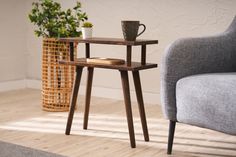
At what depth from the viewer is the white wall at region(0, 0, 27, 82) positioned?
3.34m

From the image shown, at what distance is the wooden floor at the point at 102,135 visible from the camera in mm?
1863

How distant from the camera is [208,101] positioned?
160 cm

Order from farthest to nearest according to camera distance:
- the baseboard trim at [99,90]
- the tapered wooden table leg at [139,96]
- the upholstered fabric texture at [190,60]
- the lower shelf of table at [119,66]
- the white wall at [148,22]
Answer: the baseboard trim at [99,90] < the white wall at [148,22] < the tapered wooden table leg at [139,96] < the lower shelf of table at [119,66] < the upholstered fabric texture at [190,60]

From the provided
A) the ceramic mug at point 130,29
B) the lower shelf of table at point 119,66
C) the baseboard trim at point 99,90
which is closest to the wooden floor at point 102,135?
the baseboard trim at point 99,90

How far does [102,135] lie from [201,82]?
26.7 inches

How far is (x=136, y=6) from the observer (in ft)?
9.67

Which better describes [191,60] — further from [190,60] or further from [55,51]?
[55,51]

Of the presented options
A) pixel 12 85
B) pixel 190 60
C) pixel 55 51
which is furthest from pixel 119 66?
pixel 12 85

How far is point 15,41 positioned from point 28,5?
0.32 m

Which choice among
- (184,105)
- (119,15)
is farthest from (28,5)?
(184,105)

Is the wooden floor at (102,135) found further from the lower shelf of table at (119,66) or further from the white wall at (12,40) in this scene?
the white wall at (12,40)

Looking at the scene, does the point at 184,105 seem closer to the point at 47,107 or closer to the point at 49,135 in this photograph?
the point at 49,135

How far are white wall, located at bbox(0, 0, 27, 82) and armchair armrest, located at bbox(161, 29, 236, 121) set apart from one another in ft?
6.32

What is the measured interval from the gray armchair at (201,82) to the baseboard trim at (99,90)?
3.48ft
